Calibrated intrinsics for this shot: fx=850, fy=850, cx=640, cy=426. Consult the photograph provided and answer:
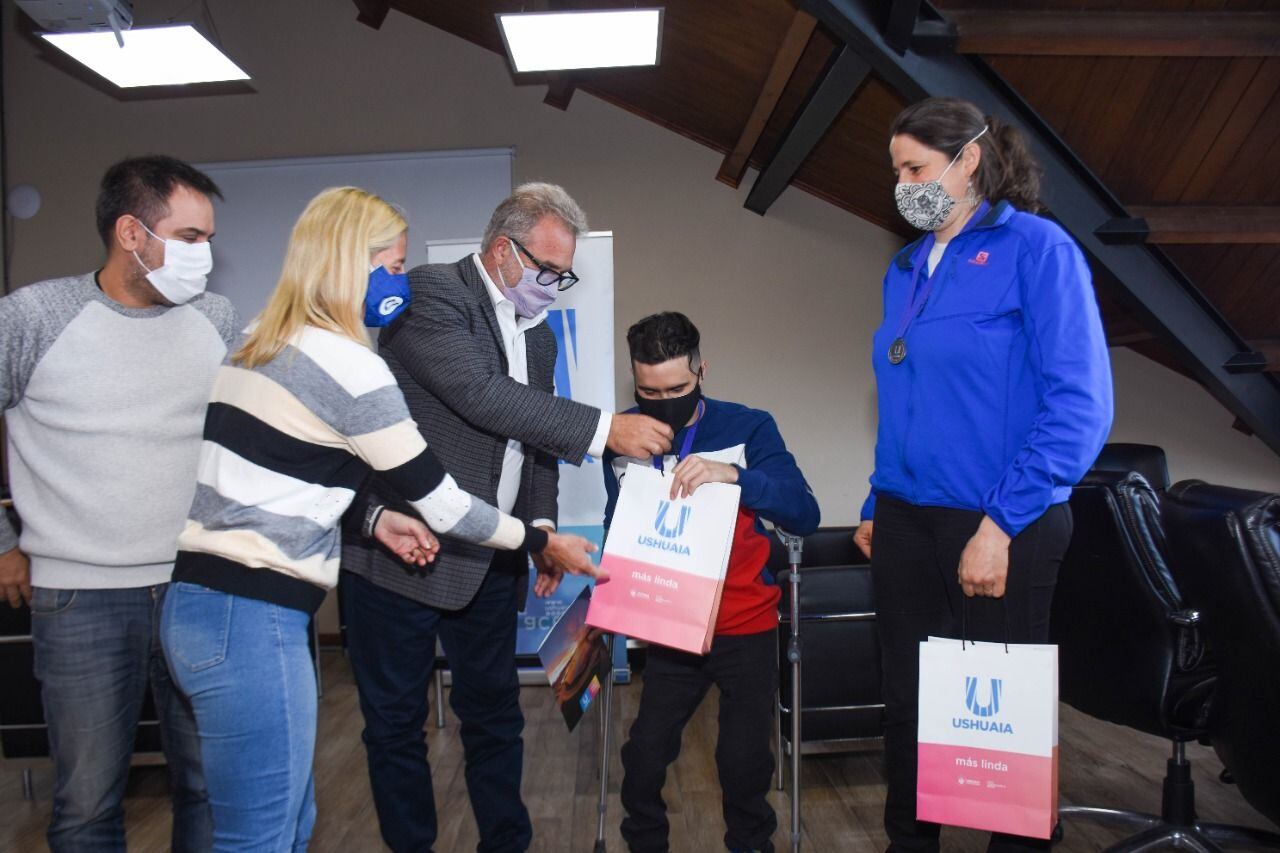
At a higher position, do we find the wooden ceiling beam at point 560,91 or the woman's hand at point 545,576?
the wooden ceiling beam at point 560,91

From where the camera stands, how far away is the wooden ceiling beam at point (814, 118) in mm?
3047

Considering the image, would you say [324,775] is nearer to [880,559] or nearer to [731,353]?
[880,559]

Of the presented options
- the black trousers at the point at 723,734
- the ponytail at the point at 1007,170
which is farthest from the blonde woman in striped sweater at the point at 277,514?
the ponytail at the point at 1007,170

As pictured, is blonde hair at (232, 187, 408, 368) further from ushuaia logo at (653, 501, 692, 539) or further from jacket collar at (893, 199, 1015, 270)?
jacket collar at (893, 199, 1015, 270)

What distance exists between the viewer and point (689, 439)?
204 centimetres

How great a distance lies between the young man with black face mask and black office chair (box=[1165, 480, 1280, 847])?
2.67 feet

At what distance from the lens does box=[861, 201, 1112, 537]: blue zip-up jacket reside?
1.46 m

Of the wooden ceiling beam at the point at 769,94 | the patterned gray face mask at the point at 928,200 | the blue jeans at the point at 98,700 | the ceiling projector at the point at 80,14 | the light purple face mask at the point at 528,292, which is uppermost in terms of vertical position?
the ceiling projector at the point at 80,14

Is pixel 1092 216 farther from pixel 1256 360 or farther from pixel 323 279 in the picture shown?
pixel 323 279

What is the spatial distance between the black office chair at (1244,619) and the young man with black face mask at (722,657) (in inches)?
32.0

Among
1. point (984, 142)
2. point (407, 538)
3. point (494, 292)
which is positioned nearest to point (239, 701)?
point (407, 538)

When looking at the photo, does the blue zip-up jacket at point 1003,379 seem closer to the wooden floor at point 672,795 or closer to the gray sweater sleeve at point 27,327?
the wooden floor at point 672,795

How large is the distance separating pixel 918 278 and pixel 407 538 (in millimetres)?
1145

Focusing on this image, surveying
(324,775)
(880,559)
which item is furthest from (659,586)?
(324,775)
